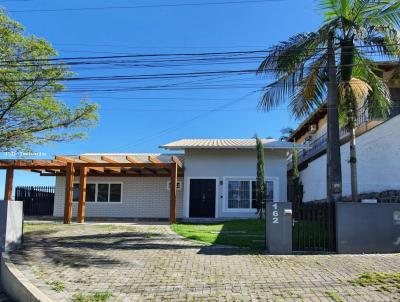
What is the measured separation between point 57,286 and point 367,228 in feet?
23.2

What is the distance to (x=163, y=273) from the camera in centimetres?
891

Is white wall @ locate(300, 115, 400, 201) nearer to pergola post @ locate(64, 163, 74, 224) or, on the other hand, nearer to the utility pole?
the utility pole

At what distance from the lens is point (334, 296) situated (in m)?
7.11

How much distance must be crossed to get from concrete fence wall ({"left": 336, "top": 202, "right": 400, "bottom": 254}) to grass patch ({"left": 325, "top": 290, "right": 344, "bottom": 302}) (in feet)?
12.7

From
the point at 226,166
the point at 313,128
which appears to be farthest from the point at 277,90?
the point at 313,128

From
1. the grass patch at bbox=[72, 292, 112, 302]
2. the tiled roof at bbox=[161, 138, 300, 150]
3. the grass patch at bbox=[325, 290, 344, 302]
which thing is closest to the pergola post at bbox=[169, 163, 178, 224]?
the tiled roof at bbox=[161, 138, 300, 150]

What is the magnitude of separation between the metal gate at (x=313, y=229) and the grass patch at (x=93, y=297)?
17.4ft

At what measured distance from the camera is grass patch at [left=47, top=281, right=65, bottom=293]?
7.80 metres

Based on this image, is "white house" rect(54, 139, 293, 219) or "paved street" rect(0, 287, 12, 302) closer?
"paved street" rect(0, 287, 12, 302)

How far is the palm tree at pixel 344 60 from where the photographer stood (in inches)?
505

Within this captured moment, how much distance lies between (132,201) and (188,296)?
18.6 metres

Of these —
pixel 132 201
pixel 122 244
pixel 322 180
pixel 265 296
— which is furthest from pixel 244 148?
pixel 265 296

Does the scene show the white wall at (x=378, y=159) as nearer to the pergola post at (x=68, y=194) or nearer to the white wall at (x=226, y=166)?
the white wall at (x=226, y=166)

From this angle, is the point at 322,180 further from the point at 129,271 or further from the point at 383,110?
the point at 129,271
